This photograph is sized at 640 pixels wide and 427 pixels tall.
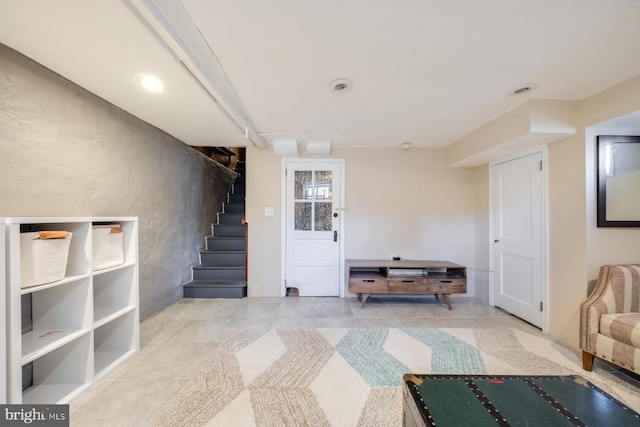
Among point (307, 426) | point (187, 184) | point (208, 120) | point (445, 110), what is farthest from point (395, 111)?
point (187, 184)

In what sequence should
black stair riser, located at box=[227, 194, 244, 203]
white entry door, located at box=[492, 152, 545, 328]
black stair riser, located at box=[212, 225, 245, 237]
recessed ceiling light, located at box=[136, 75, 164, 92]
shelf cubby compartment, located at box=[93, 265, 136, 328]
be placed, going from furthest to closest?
1. black stair riser, located at box=[227, 194, 244, 203]
2. black stair riser, located at box=[212, 225, 245, 237]
3. white entry door, located at box=[492, 152, 545, 328]
4. shelf cubby compartment, located at box=[93, 265, 136, 328]
5. recessed ceiling light, located at box=[136, 75, 164, 92]

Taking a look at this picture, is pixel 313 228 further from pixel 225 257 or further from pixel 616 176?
pixel 616 176

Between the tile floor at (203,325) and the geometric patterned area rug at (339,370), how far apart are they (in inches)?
5.3

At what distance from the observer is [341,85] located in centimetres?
177

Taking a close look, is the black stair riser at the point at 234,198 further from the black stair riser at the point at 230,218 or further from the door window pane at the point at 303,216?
the door window pane at the point at 303,216

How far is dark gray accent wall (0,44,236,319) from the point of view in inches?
56.3

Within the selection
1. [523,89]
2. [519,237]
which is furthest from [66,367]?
[519,237]

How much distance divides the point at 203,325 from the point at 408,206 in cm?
300

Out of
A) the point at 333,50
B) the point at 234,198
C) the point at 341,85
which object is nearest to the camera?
the point at 333,50

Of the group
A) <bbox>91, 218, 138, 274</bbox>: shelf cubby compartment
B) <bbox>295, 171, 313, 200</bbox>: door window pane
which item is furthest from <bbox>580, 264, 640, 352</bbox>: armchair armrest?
<bbox>91, 218, 138, 274</bbox>: shelf cubby compartment

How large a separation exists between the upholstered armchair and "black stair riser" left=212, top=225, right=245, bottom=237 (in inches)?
166

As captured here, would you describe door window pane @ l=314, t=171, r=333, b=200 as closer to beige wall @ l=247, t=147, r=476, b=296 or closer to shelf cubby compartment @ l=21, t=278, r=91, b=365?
beige wall @ l=247, t=147, r=476, b=296

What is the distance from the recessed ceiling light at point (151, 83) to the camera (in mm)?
1659

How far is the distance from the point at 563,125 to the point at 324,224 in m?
2.64
